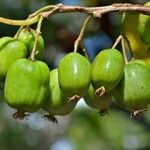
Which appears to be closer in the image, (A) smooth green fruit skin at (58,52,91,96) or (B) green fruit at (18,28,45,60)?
(A) smooth green fruit skin at (58,52,91,96)

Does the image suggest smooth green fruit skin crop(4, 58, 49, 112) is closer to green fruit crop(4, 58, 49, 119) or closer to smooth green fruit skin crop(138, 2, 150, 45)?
green fruit crop(4, 58, 49, 119)

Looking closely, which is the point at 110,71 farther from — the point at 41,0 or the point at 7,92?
the point at 41,0

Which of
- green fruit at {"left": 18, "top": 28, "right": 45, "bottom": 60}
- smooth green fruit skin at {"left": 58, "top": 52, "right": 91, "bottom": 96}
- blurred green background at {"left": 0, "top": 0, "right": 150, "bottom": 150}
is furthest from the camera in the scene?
blurred green background at {"left": 0, "top": 0, "right": 150, "bottom": 150}

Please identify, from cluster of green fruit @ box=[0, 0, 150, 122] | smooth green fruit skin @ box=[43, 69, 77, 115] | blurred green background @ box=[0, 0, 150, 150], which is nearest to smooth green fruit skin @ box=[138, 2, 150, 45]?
cluster of green fruit @ box=[0, 0, 150, 122]

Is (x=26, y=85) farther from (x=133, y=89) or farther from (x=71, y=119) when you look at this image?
(x=71, y=119)

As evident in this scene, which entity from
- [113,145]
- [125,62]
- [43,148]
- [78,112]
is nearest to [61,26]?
[125,62]

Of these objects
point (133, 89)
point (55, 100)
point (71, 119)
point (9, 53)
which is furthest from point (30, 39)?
point (71, 119)

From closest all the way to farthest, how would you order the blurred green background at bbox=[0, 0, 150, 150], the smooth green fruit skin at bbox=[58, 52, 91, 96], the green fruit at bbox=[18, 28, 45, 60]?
the smooth green fruit skin at bbox=[58, 52, 91, 96], the green fruit at bbox=[18, 28, 45, 60], the blurred green background at bbox=[0, 0, 150, 150]

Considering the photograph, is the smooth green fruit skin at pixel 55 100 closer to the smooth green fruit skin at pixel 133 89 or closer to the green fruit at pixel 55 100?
the green fruit at pixel 55 100
